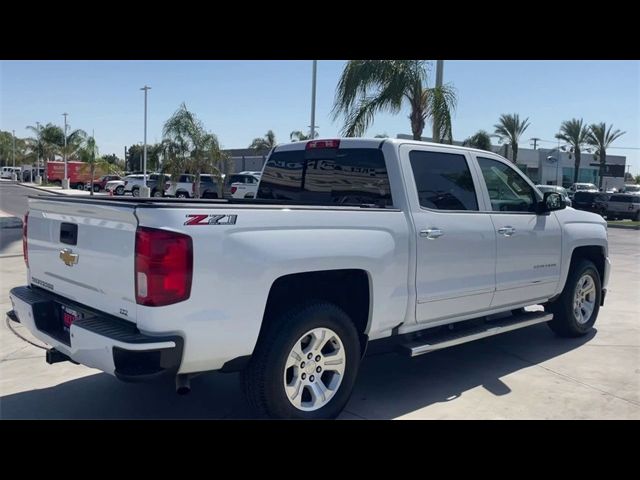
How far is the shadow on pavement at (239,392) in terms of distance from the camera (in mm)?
4336

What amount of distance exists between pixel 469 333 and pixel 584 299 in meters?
2.47

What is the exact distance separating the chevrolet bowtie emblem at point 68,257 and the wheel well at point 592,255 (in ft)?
16.5

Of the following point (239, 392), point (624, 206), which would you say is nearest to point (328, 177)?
point (239, 392)

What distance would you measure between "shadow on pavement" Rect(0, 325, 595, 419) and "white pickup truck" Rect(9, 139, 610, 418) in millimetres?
443

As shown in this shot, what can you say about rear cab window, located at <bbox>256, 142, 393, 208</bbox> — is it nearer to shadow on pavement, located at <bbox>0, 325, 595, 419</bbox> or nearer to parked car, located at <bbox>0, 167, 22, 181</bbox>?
shadow on pavement, located at <bbox>0, 325, 595, 419</bbox>

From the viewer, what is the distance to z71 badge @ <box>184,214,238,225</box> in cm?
326

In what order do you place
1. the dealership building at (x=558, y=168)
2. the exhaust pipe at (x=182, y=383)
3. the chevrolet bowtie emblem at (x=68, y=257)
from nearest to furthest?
1. the exhaust pipe at (x=182, y=383)
2. the chevrolet bowtie emblem at (x=68, y=257)
3. the dealership building at (x=558, y=168)

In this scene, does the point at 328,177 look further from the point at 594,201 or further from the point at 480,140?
the point at 480,140

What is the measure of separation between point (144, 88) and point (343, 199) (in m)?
42.3

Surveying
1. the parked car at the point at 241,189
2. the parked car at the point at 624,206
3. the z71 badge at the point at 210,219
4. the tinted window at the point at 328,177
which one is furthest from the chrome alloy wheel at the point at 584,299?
the parked car at the point at 624,206

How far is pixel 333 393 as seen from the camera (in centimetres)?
410

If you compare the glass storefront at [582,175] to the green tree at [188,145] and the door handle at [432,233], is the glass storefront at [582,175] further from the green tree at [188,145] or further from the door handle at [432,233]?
the door handle at [432,233]
